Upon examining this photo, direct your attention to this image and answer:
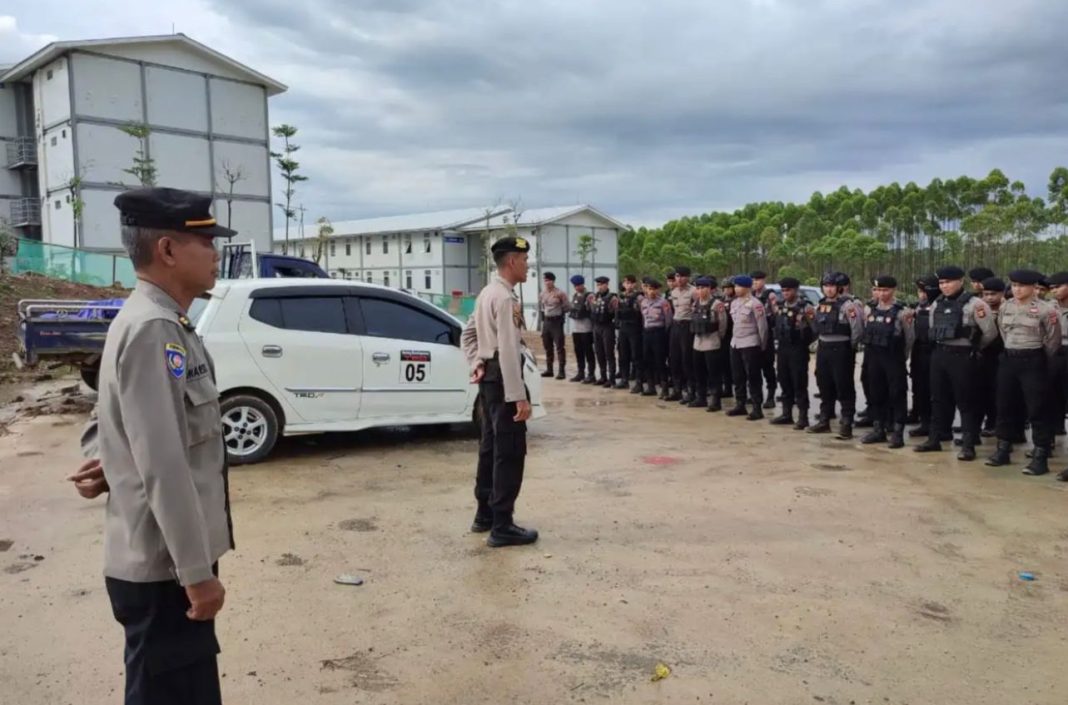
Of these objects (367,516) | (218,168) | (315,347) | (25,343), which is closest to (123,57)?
(218,168)

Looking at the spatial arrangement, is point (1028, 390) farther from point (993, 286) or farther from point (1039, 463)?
point (993, 286)

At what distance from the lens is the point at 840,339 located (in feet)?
27.9

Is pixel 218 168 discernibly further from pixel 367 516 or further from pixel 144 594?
pixel 144 594

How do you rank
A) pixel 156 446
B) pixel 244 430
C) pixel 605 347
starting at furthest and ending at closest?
pixel 605 347
pixel 244 430
pixel 156 446

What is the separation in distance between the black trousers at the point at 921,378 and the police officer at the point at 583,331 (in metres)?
5.56

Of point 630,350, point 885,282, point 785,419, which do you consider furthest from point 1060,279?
point 630,350

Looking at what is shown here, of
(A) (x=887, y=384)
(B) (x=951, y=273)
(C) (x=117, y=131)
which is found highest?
(C) (x=117, y=131)

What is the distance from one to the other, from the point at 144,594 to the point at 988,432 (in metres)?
8.94

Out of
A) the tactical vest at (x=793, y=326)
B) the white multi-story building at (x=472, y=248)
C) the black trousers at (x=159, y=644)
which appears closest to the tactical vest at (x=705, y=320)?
the tactical vest at (x=793, y=326)

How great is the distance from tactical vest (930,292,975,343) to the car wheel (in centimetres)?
621

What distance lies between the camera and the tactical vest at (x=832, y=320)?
332 inches

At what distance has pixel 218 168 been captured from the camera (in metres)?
34.6

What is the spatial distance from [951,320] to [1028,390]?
89 centimetres

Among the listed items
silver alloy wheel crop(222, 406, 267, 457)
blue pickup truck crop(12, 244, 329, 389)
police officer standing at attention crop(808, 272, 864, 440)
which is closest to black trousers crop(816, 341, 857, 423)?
police officer standing at attention crop(808, 272, 864, 440)
